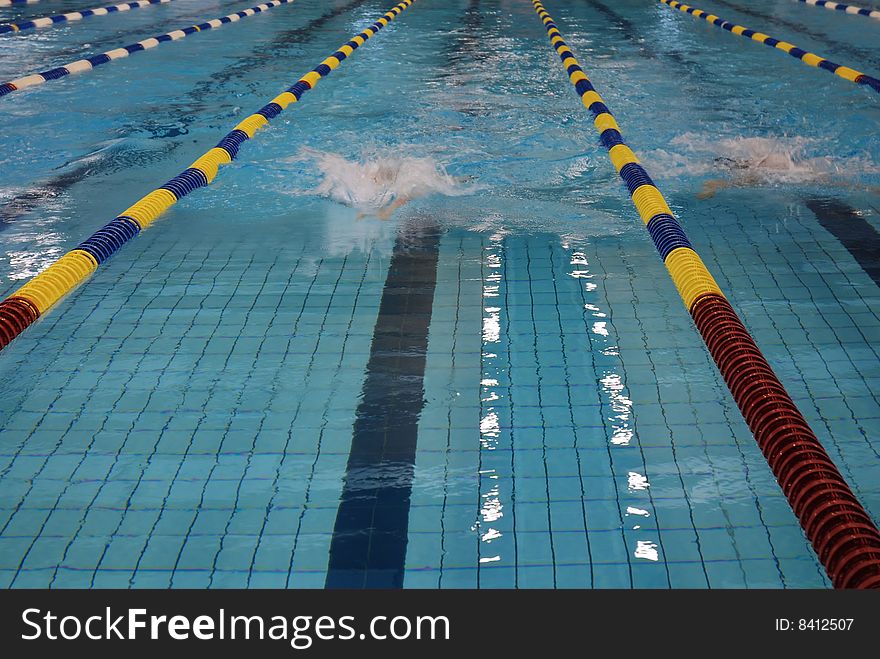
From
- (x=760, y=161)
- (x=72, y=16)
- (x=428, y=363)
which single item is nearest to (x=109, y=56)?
(x=72, y=16)

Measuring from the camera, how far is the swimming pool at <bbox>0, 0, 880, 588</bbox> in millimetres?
2178

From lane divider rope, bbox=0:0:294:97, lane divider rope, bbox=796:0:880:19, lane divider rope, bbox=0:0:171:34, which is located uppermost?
lane divider rope, bbox=796:0:880:19

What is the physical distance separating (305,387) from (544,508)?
3.19ft

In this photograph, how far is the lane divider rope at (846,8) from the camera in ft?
40.1

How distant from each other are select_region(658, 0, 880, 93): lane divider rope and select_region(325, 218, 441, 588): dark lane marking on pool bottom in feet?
20.0

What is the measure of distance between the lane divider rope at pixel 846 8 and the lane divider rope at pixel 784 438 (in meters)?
10.7

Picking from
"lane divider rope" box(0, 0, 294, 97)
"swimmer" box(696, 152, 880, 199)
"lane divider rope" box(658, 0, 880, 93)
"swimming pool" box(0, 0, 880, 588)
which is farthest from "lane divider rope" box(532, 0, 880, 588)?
"lane divider rope" box(0, 0, 294, 97)

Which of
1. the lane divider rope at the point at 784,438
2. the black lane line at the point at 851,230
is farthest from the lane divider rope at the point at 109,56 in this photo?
the black lane line at the point at 851,230

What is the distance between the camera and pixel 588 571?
2.09m

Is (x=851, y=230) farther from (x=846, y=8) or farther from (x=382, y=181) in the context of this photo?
(x=846, y=8)

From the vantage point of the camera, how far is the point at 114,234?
Answer: 12.7ft

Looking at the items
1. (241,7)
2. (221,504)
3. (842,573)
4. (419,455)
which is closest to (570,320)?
(419,455)

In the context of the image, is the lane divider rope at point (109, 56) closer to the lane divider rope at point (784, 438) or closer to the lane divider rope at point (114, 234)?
the lane divider rope at point (114, 234)

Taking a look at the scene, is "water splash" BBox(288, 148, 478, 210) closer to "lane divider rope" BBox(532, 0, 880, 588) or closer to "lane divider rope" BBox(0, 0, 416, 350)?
"lane divider rope" BBox(0, 0, 416, 350)
